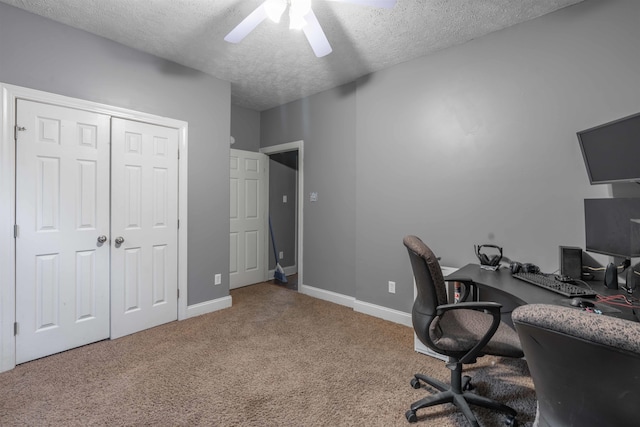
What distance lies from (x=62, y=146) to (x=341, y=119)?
9.19 feet

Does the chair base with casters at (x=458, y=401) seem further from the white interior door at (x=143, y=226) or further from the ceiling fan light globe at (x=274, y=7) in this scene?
the white interior door at (x=143, y=226)

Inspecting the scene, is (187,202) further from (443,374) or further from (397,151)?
(443,374)

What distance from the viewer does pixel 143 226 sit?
114 inches

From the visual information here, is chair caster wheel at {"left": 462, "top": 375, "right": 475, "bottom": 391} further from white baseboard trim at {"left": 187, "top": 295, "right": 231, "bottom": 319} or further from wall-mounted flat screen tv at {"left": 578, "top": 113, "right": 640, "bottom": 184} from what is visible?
white baseboard trim at {"left": 187, "top": 295, "right": 231, "bottom": 319}

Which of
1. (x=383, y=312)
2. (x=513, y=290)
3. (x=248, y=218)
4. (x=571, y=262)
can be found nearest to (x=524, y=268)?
(x=571, y=262)

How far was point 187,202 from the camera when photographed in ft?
10.5

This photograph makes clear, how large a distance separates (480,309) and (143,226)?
9.75 ft

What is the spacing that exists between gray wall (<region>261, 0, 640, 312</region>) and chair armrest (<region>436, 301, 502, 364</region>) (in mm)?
1209

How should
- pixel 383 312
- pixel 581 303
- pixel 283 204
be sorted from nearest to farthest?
pixel 581 303 < pixel 383 312 < pixel 283 204

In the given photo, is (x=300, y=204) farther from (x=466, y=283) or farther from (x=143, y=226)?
(x=466, y=283)

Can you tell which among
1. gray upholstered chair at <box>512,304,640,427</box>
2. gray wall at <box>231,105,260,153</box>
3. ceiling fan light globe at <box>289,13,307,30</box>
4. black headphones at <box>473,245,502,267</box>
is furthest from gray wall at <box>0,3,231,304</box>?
gray upholstered chair at <box>512,304,640,427</box>

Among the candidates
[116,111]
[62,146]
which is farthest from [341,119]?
[62,146]

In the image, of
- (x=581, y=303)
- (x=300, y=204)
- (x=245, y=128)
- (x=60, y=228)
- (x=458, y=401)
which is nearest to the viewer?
(x=581, y=303)

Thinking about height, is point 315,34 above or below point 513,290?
above
